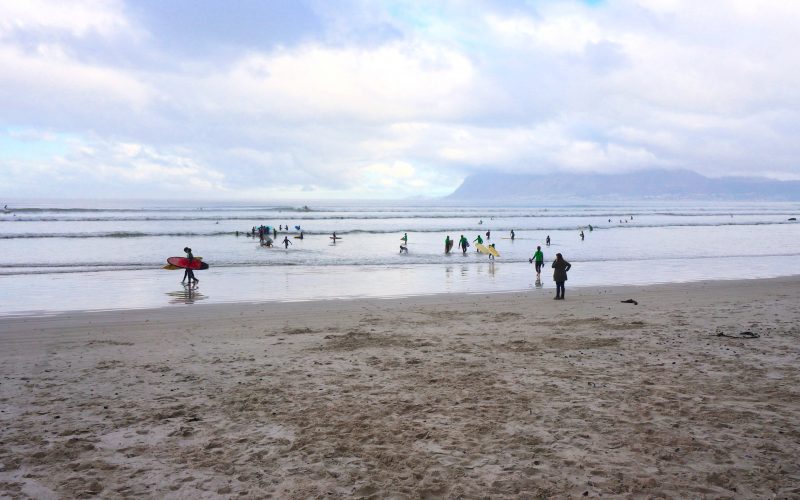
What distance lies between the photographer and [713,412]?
7.48 meters

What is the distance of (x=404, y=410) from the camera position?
7.83m

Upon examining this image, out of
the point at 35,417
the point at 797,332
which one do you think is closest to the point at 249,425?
the point at 35,417

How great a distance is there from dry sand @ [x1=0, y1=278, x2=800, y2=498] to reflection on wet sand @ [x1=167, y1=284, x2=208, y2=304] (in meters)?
4.97

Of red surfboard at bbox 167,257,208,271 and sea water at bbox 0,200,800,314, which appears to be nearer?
sea water at bbox 0,200,800,314

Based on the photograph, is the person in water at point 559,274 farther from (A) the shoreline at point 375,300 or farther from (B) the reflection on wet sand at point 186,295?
(B) the reflection on wet sand at point 186,295

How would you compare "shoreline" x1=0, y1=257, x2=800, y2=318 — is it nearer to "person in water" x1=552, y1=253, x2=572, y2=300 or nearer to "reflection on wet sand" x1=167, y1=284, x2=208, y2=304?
"reflection on wet sand" x1=167, y1=284, x2=208, y2=304

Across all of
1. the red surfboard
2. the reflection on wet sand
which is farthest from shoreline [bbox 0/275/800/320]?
the red surfboard

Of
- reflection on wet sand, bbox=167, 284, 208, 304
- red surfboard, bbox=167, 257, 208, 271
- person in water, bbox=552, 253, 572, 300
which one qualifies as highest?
red surfboard, bbox=167, 257, 208, 271

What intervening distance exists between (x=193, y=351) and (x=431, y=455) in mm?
7011

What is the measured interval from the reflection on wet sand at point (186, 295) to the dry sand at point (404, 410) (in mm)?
4967

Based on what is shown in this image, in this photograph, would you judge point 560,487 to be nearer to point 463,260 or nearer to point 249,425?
point 249,425

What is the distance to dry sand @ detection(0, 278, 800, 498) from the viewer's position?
5.79 m

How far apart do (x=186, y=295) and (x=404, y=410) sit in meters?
15.2

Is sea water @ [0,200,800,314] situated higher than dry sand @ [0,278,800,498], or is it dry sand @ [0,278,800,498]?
sea water @ [0,200,800,314]
